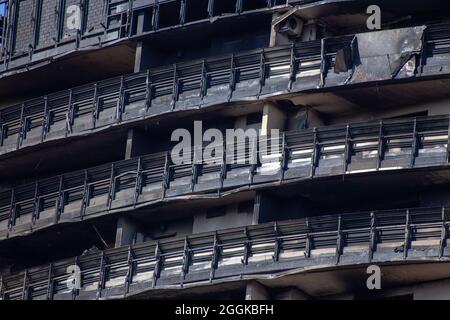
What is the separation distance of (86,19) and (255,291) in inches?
633

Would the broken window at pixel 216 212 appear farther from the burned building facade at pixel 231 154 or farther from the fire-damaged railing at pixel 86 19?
the fire-damaged railing at pixel 86 19

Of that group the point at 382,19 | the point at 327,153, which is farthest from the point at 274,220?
the point at 382,19

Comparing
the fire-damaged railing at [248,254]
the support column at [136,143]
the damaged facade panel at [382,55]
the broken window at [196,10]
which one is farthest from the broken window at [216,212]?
the broken window at [196,10]

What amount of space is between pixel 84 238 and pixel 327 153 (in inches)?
472

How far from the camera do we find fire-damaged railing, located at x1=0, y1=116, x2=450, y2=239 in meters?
76.2

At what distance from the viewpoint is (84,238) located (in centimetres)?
8512

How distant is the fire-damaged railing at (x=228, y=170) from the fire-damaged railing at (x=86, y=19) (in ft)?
18.7

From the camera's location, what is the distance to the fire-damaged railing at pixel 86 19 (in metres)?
83.4

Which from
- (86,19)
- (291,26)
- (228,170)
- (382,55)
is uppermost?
(86,19)

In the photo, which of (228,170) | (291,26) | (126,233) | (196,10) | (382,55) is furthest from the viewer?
(196,10)

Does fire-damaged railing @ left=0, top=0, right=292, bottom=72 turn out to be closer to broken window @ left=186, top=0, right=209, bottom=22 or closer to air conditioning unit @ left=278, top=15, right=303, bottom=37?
broken window @ left=186, top=0, right=209, bottom=22

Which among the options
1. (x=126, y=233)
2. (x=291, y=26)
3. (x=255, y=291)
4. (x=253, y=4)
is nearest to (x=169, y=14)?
(x=253, y=4)

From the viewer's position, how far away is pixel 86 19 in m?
87.6

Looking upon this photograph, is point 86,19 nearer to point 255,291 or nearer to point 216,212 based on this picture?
point 216,212
